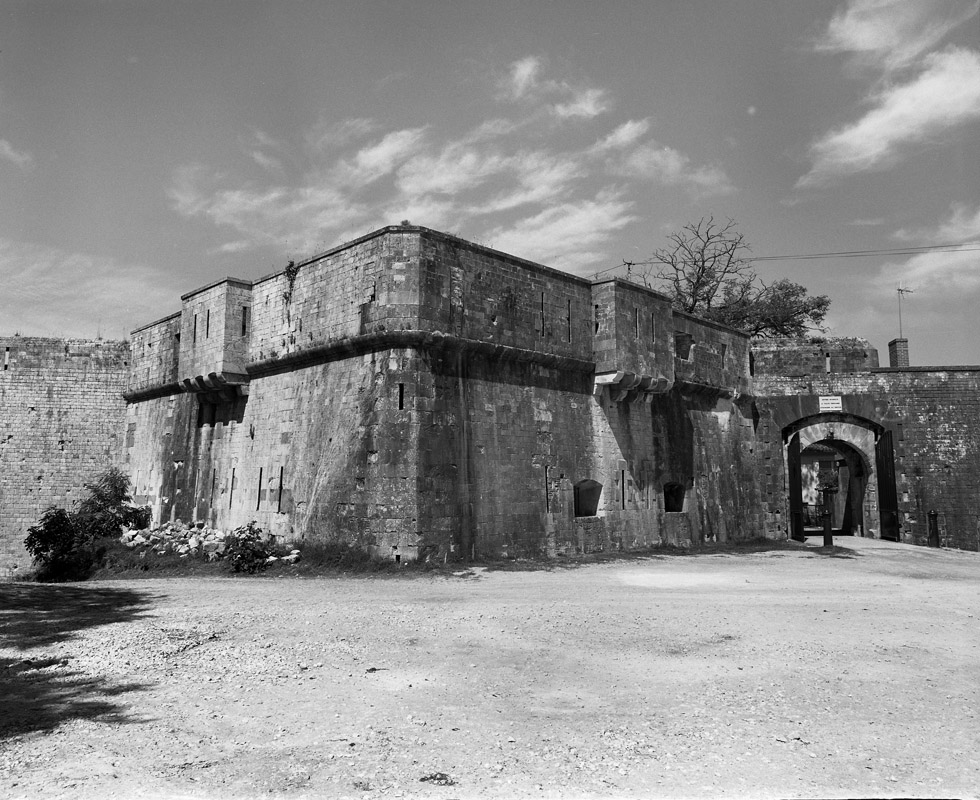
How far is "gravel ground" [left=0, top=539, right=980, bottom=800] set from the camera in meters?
4.39

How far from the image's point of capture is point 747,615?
9.28m

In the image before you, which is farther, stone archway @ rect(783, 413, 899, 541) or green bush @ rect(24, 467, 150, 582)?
stone archway @ rect(783, 413, 899, 541)

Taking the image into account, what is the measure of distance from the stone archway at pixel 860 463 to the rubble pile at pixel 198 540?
53.4 feet

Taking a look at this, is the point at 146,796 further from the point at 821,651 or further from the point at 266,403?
the point at 266,403

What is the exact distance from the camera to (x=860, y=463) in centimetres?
2461

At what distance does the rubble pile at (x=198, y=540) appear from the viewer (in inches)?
551

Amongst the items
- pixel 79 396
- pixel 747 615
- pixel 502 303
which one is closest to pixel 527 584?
pixel 747 615

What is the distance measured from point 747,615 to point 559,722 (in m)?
4.82

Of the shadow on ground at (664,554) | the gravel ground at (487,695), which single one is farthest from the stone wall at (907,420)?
the gravel ground at (487,695)

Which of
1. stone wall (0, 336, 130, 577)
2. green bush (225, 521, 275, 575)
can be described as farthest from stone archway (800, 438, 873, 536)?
stone wall (0, 336, 130, 577)

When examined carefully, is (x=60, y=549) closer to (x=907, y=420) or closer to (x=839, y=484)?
(x=907, y=420)

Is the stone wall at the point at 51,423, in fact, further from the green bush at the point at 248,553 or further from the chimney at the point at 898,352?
the chimney at the point at 898,352

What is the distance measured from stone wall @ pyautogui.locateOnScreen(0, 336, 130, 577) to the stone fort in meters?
0.06

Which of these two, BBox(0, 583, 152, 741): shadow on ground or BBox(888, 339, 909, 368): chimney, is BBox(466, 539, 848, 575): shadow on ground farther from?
BBox(888, 339, 909, 368): chimney
